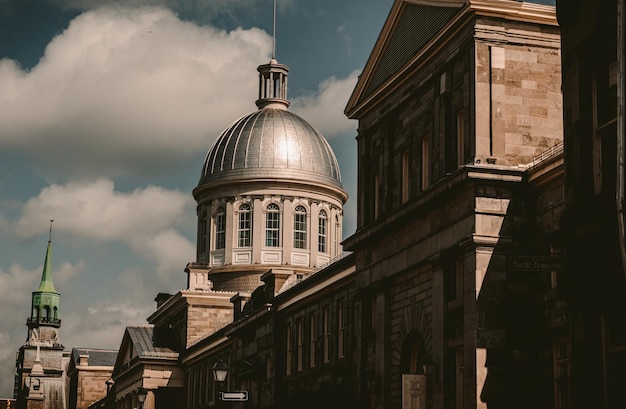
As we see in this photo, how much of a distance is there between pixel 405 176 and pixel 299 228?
A: 4981 centimetres

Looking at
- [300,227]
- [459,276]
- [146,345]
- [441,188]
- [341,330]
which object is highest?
[300,227]

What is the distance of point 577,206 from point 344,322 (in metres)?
27.4

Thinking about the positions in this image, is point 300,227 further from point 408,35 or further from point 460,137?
point 460,137

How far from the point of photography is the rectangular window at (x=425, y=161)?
38.6 meters

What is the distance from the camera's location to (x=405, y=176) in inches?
1593

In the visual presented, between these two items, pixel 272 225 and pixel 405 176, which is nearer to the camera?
pixel 405 176

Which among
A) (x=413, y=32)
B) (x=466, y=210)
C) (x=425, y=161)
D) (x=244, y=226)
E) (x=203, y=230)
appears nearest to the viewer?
(x=466, y=210)

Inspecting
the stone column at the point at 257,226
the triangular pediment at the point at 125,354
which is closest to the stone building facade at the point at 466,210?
the stone column at the point at 257,226

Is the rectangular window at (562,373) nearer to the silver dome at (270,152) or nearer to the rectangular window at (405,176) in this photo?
the rectangular window at (405,176)

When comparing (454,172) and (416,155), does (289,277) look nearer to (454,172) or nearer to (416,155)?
(416,155)

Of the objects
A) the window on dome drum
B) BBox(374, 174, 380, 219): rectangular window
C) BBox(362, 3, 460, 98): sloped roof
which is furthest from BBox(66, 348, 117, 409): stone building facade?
BBox(362, 3, 460, 98): sloped roof

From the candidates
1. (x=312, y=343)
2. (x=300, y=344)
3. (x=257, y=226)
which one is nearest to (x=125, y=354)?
(x=257, y=226)

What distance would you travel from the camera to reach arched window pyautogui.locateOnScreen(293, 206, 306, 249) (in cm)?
8962

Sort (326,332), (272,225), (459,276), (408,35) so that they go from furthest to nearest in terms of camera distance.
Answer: (272,225) → (326,332) → (408,35) → (459,276)
